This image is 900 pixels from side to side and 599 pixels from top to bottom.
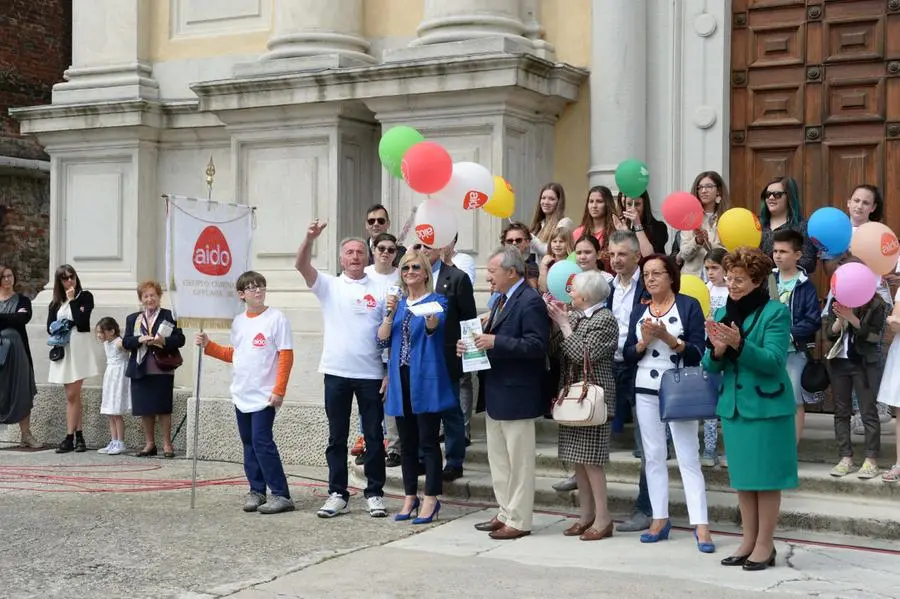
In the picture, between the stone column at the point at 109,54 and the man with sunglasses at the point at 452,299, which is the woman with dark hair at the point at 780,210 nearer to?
the man with sunglasses at the point at 452,299

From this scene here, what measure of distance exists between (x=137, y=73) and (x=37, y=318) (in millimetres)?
2787

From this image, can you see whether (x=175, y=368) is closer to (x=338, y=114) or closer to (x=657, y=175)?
(x=338, y=114)

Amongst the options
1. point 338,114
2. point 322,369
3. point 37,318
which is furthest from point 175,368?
point 322,369

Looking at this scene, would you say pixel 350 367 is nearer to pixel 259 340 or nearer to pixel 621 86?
pixel 259 340

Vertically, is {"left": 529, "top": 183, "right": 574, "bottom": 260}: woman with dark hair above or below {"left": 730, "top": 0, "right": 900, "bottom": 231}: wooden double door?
below

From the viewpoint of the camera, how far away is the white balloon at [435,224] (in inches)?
336

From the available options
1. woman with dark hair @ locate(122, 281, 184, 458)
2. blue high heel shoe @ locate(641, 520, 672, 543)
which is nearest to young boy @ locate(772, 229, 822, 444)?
blue high heel shoe @ locate(641, 520, 672, 543)

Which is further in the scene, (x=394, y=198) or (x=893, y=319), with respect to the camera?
(x=394, y=198)

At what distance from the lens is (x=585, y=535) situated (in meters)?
A: 7.58

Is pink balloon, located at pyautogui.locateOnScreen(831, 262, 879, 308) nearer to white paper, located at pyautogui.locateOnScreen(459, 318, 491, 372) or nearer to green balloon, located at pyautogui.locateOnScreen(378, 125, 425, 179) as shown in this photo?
white paper, located at pyautogui.locateOnScreen(459, 318, 491, 372)

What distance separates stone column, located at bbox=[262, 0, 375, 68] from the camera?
11758 mm

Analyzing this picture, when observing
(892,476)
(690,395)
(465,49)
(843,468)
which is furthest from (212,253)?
(892,476)

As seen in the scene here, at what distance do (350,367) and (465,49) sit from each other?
141 inches

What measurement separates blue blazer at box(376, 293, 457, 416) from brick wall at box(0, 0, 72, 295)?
11.6 metres
